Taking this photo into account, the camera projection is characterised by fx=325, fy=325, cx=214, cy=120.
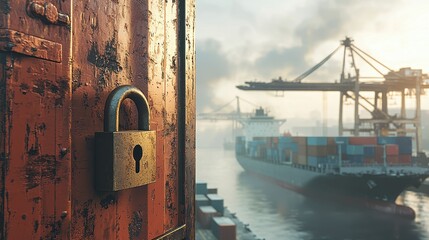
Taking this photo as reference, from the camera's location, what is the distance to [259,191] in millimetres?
47562

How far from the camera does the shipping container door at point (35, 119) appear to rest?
1203mm

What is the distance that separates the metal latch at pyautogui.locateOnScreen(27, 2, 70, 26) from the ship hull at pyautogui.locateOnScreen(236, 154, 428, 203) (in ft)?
110

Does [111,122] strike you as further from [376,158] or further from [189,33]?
[376,158]

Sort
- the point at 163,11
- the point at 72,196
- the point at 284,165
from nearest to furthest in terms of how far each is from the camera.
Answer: the point at 72,196
the point at 163,11
the point at 284,165

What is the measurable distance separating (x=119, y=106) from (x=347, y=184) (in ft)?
115

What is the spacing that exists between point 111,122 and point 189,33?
1134mm

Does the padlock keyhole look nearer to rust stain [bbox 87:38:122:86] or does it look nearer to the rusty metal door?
the rusty metal door

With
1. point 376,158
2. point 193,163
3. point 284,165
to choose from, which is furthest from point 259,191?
point 193,163

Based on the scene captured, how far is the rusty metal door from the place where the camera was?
4.01 ft

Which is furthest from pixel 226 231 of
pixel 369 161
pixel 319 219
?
pixel 369 161

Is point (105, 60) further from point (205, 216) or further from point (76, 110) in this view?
point (205, 216)

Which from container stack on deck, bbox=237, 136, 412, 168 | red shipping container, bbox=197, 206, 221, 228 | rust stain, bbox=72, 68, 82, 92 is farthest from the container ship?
rust stain, bbox=72, 68, 82, 92

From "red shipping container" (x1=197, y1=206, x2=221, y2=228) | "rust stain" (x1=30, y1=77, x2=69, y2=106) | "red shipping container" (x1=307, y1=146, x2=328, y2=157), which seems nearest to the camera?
"rust stain" (x1=30, y1=77, x2=69, y2=106)

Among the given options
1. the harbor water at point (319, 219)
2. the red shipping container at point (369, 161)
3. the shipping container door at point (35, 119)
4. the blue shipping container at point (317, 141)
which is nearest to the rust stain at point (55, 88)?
the shipping container door at point (35, 119)
